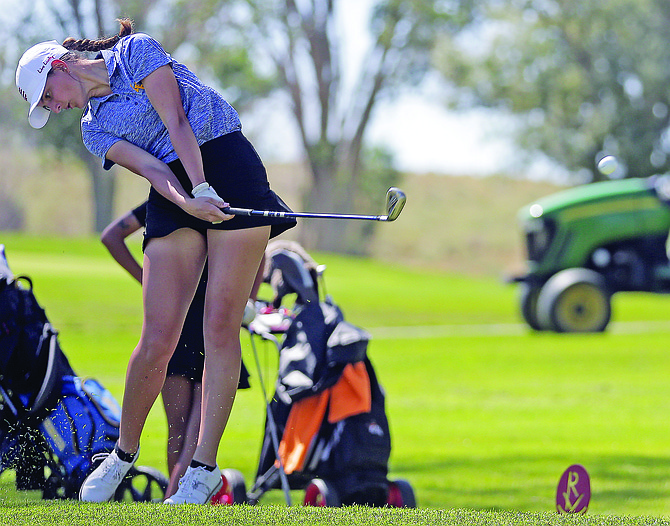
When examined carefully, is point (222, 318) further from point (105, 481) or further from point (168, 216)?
point (105, 481)

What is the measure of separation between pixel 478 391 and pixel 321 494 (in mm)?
5091

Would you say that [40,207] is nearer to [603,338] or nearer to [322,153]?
[322,153]

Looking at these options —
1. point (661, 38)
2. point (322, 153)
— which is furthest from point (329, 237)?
point (661, 38)

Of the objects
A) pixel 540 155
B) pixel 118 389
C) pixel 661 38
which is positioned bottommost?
pixel 118 389

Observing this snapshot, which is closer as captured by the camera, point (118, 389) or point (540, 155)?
point (118, 389)

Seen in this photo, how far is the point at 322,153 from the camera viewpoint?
3450 centimetres

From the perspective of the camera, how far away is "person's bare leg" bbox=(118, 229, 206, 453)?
3.10 m

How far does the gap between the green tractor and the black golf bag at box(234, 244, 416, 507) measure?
9.54 meters

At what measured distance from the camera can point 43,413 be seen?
3.64 meters

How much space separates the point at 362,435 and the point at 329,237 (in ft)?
103

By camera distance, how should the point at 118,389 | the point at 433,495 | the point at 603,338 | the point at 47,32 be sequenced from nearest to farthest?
the point at 433,495, the point at 118,389, the point at 603,338, the point at 47,32

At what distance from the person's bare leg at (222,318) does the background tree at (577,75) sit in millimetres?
27375

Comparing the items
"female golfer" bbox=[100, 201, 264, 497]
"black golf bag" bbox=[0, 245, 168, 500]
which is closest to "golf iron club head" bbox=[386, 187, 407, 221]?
"female golfer" bbox=[100, 201, 264, 497]

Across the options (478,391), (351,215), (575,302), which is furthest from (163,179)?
(575,302)
